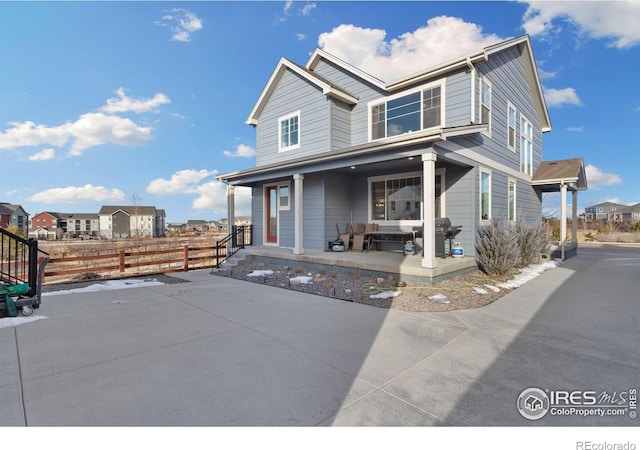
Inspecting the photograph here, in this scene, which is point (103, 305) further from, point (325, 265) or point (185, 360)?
point (325, 265)

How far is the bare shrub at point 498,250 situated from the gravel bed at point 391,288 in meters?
0.25

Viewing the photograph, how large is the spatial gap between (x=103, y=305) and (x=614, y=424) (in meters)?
6.93

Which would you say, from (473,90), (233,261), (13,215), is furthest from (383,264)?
(13,215)

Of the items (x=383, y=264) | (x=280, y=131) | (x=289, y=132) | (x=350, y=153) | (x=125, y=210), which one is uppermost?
(x=280, y=131)

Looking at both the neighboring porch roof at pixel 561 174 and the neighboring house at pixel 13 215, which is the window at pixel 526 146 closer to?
the neighboring porch roof at pixel 561 174

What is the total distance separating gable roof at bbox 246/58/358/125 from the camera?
10094 mm

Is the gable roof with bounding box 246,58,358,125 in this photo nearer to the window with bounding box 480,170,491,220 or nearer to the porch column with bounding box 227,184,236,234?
the porch column with bounding box 227,184,236,234

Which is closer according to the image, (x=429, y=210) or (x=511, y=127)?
(x=429, y=210)

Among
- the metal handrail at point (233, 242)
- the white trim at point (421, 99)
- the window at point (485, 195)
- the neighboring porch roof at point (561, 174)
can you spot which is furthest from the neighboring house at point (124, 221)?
the neighboring porch roof at point (561, 174)

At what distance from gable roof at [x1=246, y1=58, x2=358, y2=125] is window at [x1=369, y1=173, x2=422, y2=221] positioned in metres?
3.08

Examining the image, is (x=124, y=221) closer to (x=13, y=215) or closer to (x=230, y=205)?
Answer: (x=13, y=215)

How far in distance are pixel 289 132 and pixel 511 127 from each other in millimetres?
8218

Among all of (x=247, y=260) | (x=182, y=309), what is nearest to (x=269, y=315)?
(x=182, y=309)

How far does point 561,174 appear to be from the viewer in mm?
11867
